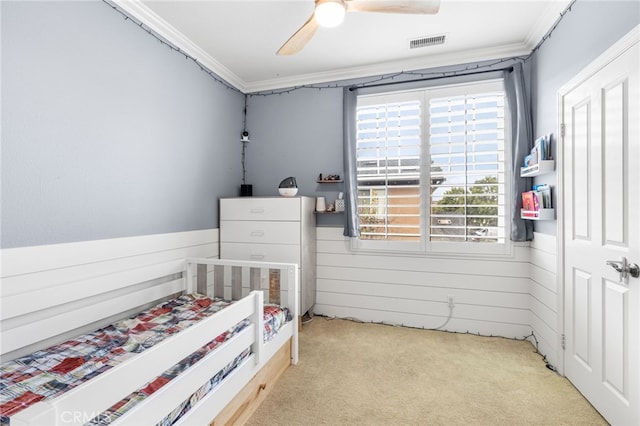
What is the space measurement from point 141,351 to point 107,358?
0.50 feet

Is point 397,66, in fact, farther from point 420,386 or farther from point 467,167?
point 420,386

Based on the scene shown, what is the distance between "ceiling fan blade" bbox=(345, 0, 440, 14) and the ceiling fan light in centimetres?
10

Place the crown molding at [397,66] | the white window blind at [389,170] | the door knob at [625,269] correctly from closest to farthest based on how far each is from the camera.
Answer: the door knob at [625,269] < the crown molding at [397,66] < the white window blind at [389,170]

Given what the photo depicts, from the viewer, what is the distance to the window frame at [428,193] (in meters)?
2.75

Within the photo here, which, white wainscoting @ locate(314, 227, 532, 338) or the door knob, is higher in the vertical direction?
the door knob

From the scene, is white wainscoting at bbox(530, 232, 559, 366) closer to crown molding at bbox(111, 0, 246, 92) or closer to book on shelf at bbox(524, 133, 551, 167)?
book on shelf at bbox(524, 133, 551, 167)

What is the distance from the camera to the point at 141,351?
1.63 meters

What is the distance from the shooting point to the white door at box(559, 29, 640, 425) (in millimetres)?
1505

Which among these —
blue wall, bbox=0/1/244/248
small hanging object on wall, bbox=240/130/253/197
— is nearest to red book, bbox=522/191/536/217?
small hanging object on wall, bbox=240/130/253/197

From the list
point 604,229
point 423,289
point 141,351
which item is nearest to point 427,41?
point 604,229

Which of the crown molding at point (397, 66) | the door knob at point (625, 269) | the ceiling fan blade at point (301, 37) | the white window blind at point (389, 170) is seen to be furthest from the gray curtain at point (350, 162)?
the door knob at point (625, 269)

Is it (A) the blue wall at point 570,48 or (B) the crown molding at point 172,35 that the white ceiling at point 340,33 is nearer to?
(B) the crown molding at point 172,35

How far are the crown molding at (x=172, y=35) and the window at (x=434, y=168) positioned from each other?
1418 millimetres

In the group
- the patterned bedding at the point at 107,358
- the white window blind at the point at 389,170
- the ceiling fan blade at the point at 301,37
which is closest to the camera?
the patterned bedding at the point at 107,358
